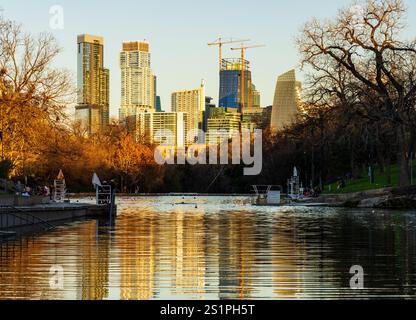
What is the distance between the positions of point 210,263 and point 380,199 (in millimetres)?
33059

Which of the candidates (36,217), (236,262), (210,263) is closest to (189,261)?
(210,263)

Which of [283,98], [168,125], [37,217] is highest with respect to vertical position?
[283,98]

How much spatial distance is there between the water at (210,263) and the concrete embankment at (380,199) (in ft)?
65.3

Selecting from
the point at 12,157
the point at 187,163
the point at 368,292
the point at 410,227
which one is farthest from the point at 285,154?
the point at 368,292

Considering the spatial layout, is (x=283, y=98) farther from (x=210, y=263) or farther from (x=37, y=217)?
(x=210, y=263)

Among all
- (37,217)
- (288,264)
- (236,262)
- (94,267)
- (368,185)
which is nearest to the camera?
(94,267)

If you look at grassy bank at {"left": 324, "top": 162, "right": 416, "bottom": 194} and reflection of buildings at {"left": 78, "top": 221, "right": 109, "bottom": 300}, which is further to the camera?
grassy bank at {"left": 324, "top": 162, "right": 416, "bottom": 194}

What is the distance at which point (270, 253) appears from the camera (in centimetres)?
1805

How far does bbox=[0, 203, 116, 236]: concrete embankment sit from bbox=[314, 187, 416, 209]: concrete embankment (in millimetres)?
18910

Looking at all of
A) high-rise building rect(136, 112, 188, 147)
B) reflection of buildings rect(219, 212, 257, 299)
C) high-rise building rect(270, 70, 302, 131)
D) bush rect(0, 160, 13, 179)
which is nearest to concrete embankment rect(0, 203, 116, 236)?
bush rect(0, 160, 13, 179)

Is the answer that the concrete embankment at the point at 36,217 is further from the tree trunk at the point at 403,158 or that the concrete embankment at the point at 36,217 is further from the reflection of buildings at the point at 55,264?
the tree trunk at the point at 403,158

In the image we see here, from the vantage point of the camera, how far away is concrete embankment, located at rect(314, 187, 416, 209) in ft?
148

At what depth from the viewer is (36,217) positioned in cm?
2983

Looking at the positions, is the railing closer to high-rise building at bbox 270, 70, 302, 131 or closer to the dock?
the dock
